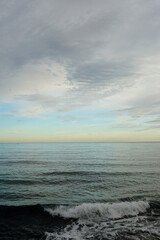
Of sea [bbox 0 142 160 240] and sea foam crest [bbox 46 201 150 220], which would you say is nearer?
sea [bbox 0 142 160 240]

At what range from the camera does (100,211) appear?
15375 millimetres

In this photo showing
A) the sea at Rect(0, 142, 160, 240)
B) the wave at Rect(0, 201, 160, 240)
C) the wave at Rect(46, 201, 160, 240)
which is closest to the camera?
the wave at Rect(46, 201, 160, 240)

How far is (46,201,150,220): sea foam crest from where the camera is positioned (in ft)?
48.7

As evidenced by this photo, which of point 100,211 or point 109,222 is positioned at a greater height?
point 100,211

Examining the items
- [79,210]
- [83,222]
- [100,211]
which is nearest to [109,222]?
[100,211]

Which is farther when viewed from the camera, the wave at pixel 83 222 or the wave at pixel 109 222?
the wave at pixel 83 222

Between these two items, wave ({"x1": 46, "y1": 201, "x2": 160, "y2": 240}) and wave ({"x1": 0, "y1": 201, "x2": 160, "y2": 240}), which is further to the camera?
wave ({"x1": 0, "y1": 201, "x2": 160, "y2": 240})

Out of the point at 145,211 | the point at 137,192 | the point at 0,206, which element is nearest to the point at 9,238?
the point at 0,206

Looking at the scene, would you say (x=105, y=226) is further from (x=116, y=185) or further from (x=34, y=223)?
(x=116, y=185)

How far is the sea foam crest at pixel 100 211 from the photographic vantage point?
14.9 meters

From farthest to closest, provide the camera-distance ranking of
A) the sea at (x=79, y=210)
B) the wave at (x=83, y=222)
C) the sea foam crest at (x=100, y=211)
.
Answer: the sea foam crest at (x=100, y=211) → the sea at (x=79, y=210) → the wave at (x=83, y=222)

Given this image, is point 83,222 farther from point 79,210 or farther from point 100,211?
point 100,211

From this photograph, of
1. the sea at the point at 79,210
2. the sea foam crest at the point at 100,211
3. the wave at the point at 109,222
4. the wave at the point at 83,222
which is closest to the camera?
the wave at the point at 109,222

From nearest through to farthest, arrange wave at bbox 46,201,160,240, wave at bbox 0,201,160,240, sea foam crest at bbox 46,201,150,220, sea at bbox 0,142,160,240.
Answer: wave at bbox 46,201,160,240, wave at bbox 0,201,160,240, sea at bbox 0,142,160,240, sea foam crest at bbox 46,201,150,220
